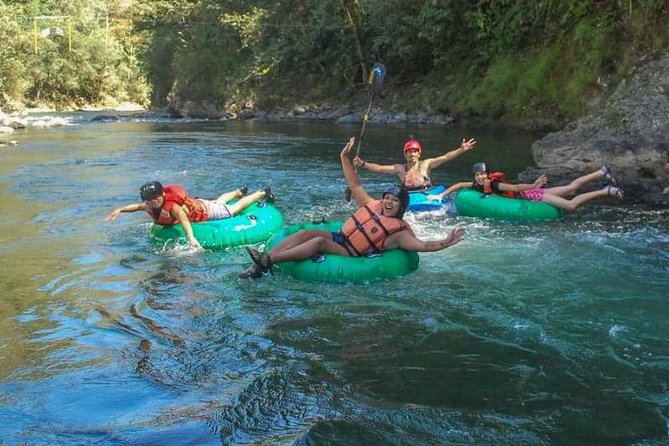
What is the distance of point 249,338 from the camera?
532cm

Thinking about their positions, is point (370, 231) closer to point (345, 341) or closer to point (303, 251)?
point (303, 251)

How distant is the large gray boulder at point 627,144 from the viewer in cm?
1051

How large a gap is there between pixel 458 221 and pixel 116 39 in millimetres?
46403

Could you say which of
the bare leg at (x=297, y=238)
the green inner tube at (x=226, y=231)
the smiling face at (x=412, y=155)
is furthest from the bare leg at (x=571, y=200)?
the bare leg at (x=297, y=238)

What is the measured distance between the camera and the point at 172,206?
25.1 ft

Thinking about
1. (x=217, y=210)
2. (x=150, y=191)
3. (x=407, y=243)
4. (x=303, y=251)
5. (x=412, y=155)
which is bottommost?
(x=217, y=210)

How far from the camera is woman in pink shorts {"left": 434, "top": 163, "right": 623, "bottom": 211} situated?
8953 millimetres

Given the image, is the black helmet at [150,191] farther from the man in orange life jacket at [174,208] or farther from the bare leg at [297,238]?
the bare leg at [297,238]

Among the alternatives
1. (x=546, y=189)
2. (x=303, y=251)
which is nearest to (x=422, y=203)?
(x=546, y=189)

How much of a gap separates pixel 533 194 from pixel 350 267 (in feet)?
12.3

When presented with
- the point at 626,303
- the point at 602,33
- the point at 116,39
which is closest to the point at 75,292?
the point at 626,303

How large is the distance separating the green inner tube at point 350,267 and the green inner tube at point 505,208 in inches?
110

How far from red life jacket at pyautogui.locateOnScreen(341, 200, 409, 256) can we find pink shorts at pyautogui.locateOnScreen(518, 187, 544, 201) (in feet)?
10.1

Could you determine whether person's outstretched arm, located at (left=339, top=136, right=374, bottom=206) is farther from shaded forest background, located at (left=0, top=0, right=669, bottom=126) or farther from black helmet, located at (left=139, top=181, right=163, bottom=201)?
shaded forest background, located at (left=0, top=0, right=669, bottom=126)
